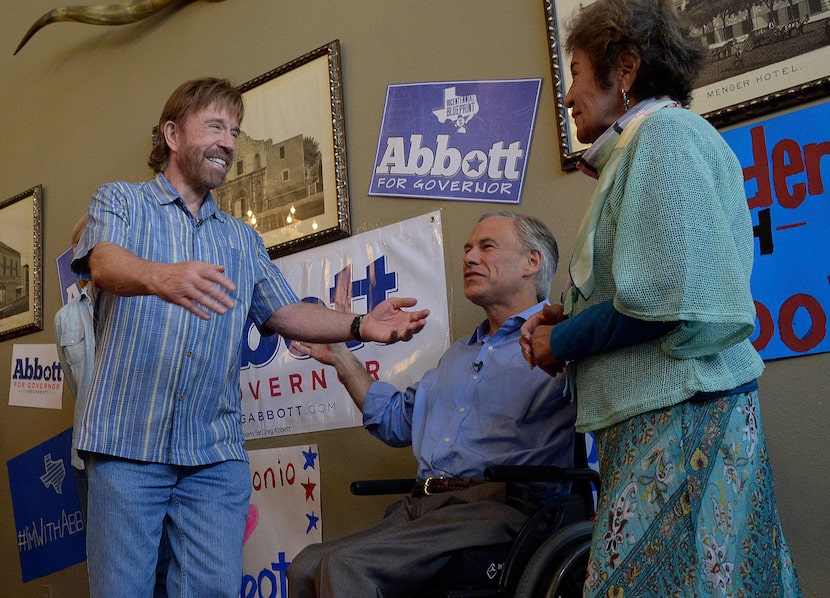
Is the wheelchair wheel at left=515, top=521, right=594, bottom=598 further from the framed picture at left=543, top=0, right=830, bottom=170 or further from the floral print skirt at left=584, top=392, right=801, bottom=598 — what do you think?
the framed picture at left=543, top=0, right=830, bottom=170

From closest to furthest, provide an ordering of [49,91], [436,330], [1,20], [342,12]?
[436,330]
[342,12]
[49,91]
[1,20]

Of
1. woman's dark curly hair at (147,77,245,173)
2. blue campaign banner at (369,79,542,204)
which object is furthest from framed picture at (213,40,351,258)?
woman's dark curly hair at (147,77,245,173)

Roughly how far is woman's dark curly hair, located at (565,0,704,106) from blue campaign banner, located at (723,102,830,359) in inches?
25.3

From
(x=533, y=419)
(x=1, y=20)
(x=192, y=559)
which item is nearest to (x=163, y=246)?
(x=192, y=559)

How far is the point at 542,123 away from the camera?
235 centimetres

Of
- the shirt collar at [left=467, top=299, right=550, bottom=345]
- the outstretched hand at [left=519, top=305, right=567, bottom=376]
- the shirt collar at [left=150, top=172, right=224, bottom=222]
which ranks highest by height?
the shirt collar at [left=150, top=172, right=224, bottom=222]

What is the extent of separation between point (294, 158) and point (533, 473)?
1.73 metres

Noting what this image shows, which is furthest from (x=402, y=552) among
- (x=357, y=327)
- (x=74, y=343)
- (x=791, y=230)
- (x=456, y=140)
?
A: (x=74, y=343)

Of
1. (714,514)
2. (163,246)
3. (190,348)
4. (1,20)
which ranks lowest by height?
(714,514)

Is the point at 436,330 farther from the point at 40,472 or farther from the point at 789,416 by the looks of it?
the point at 40,472

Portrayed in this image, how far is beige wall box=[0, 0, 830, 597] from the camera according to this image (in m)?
1.85

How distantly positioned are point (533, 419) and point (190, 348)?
75 cm

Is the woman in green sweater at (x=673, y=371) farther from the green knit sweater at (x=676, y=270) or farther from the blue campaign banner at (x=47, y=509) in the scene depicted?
the blue campaign banner at (x=47, y=509)

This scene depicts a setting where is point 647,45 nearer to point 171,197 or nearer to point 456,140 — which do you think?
point 171,197
